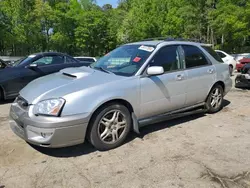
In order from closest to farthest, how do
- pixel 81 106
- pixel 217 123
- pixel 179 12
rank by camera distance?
pixel 81 106, pixel 217 123, pixel 179 12

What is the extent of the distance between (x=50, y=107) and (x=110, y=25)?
40.4 meters

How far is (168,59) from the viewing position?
15.2 ft

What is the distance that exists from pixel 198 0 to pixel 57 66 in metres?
25.4

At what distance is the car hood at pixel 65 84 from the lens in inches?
140

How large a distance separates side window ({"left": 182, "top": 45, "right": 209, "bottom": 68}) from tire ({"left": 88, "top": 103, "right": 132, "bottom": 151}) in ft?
5.61

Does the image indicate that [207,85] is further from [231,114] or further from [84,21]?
[84,21]

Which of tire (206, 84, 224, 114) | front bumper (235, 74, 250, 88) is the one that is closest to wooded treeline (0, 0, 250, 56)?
front bumper (235, 74, 250, 88)

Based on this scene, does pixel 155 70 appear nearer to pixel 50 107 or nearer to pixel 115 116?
pixel 115 116

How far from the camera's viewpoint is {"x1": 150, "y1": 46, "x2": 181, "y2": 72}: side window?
445 centimetres

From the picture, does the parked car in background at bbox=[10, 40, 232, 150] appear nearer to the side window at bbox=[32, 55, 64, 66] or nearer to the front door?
the front door

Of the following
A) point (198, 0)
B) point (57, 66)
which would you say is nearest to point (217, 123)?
point (57, 66)

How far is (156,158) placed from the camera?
11.9 feet

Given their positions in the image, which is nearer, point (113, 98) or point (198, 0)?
point (113, 98)

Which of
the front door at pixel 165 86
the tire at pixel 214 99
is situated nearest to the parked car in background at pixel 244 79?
the tire at pixel 214 99
